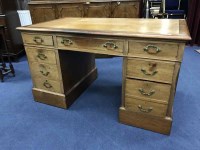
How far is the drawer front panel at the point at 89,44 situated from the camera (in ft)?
4.33

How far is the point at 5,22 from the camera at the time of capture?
2.76 metres

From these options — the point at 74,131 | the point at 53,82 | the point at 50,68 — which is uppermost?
the point at 50,68

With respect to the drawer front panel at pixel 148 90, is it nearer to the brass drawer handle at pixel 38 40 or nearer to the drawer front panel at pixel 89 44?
the drawer front panel at pixel 89 44

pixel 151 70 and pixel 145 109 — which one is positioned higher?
pixel 151 70

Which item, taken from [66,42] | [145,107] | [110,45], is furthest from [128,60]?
[66,42]

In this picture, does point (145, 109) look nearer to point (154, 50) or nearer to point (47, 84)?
point (154, 50)

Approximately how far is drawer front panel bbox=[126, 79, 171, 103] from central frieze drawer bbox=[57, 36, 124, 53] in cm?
28

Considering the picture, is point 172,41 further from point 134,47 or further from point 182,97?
point 182,97

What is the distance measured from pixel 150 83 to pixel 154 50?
0.26 m

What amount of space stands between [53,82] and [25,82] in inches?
31.4

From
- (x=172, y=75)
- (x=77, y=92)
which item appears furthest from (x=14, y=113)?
(x=172, y=75)

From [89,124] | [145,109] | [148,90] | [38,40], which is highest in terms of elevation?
[38,40]

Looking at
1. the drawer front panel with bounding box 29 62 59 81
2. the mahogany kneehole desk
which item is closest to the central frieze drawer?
the mahogany kneehole desk

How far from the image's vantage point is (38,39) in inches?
63.1
